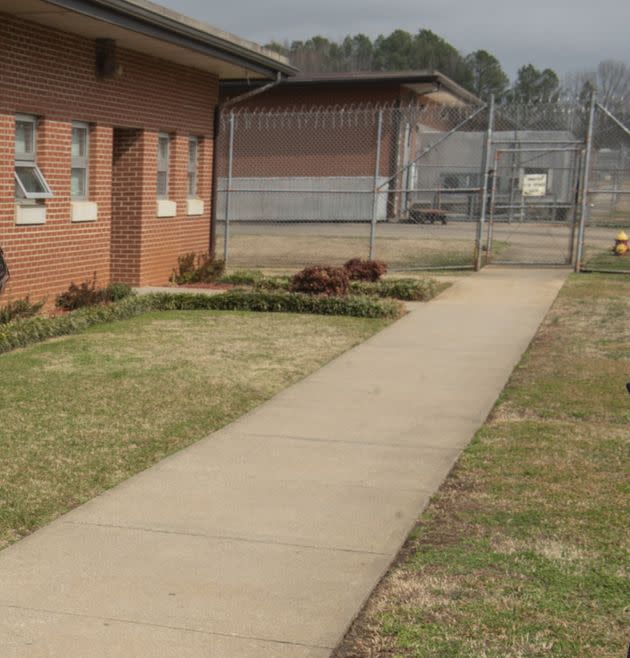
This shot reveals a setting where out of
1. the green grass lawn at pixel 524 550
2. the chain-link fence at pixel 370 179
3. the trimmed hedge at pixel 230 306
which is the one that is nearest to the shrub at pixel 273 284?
the trimmed hedge at pixel 230 306

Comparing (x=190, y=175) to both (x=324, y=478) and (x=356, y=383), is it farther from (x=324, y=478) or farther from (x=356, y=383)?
(x=324, y=478)

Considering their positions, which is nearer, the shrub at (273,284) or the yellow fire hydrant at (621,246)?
the shrub at (273,284)

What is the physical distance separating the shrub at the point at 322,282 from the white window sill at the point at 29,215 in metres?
3.49

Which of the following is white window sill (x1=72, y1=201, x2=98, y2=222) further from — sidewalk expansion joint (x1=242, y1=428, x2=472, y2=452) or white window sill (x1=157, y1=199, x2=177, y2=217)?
sidewalk expansion joint (x1=242, y1=428, x2=472, y2=452)

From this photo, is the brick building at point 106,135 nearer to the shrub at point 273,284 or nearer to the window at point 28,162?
the window at point 28,162

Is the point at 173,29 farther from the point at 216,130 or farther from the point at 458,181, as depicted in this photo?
the point at 458,181

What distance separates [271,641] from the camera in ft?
13.2

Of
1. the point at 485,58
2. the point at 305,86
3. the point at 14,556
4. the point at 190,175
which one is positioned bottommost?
the point at 14,556

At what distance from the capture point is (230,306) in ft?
46.4

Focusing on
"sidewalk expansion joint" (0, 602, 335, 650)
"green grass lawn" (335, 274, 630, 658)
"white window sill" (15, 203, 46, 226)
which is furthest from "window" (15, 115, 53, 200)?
"sidewalk expansion joint" (0, 602, 335, 650)

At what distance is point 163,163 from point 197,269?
1795mm

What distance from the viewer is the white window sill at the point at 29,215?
1226 cm

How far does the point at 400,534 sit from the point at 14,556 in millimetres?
1817

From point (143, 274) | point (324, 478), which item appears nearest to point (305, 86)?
point (143, 274)
